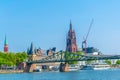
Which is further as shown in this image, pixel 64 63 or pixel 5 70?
pixel 64 63

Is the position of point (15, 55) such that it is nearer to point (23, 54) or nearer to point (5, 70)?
point (23, 54)

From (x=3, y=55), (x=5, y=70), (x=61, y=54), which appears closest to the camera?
(x=5, y=70)

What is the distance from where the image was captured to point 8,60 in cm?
18112

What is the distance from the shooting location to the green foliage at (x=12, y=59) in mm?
176500

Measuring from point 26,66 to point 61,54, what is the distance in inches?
814

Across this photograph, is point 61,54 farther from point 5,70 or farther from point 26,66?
point 5,70

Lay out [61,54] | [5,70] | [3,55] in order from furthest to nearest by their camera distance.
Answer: [61,54]
[3,55]
[5,70]

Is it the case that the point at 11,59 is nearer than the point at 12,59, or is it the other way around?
the point at 11,59

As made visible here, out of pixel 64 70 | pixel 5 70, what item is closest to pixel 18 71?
pixel 5 70

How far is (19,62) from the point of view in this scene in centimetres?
18338

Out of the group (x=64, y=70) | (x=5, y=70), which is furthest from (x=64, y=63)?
(x=5, y=70)

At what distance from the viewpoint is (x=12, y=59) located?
18225 cm

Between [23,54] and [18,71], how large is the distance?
16.2 metres

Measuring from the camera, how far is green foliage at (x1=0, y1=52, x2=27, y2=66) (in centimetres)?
17650
